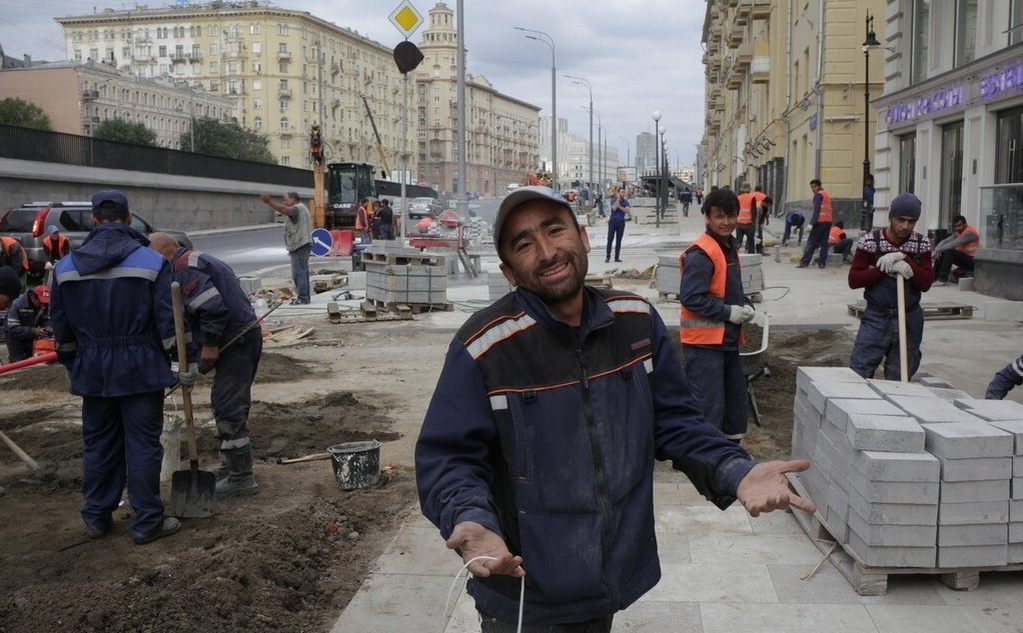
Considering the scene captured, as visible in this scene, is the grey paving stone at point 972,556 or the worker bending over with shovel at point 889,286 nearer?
the grey paving stone at point 972,556

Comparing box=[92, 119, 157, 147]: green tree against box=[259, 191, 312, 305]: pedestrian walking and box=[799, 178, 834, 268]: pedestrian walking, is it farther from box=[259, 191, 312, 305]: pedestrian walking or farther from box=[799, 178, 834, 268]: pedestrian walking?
box=[799, 178, 834, 268]: pedestrian walking

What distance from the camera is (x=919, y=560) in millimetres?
4496

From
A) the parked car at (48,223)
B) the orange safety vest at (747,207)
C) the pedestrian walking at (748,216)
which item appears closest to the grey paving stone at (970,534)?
the parked car at (48,223)

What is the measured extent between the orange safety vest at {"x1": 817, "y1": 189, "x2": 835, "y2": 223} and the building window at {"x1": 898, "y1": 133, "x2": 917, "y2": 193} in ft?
4.76

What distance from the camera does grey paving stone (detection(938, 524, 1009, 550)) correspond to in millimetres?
4473

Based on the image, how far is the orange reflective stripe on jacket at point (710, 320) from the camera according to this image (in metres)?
6.26

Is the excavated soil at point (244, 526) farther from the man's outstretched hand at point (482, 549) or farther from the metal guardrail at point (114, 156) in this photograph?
the metal guardrail at point (114, 156)

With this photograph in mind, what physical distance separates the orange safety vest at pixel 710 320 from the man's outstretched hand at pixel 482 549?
4.10 metres

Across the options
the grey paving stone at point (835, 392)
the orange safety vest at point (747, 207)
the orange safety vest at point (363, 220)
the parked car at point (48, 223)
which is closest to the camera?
the grey paving stone at point (835, 392)

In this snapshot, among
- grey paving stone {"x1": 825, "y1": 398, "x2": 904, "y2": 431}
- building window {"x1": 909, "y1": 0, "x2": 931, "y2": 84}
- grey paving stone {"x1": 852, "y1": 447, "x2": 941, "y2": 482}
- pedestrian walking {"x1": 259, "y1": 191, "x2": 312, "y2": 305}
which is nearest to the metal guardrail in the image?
pedestrian walking {"x1": 259, "y1": 191, "x2": 312, "y2": 305}

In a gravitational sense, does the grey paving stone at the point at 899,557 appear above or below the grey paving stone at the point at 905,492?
below

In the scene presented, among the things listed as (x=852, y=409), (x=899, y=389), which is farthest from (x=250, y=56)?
(x=852, y=409)

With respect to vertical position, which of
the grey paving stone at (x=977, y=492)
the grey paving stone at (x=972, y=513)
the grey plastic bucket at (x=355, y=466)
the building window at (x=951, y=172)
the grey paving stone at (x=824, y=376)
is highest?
the building window at (x=951, y=172)

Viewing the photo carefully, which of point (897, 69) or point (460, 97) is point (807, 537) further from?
point (460, 97)
